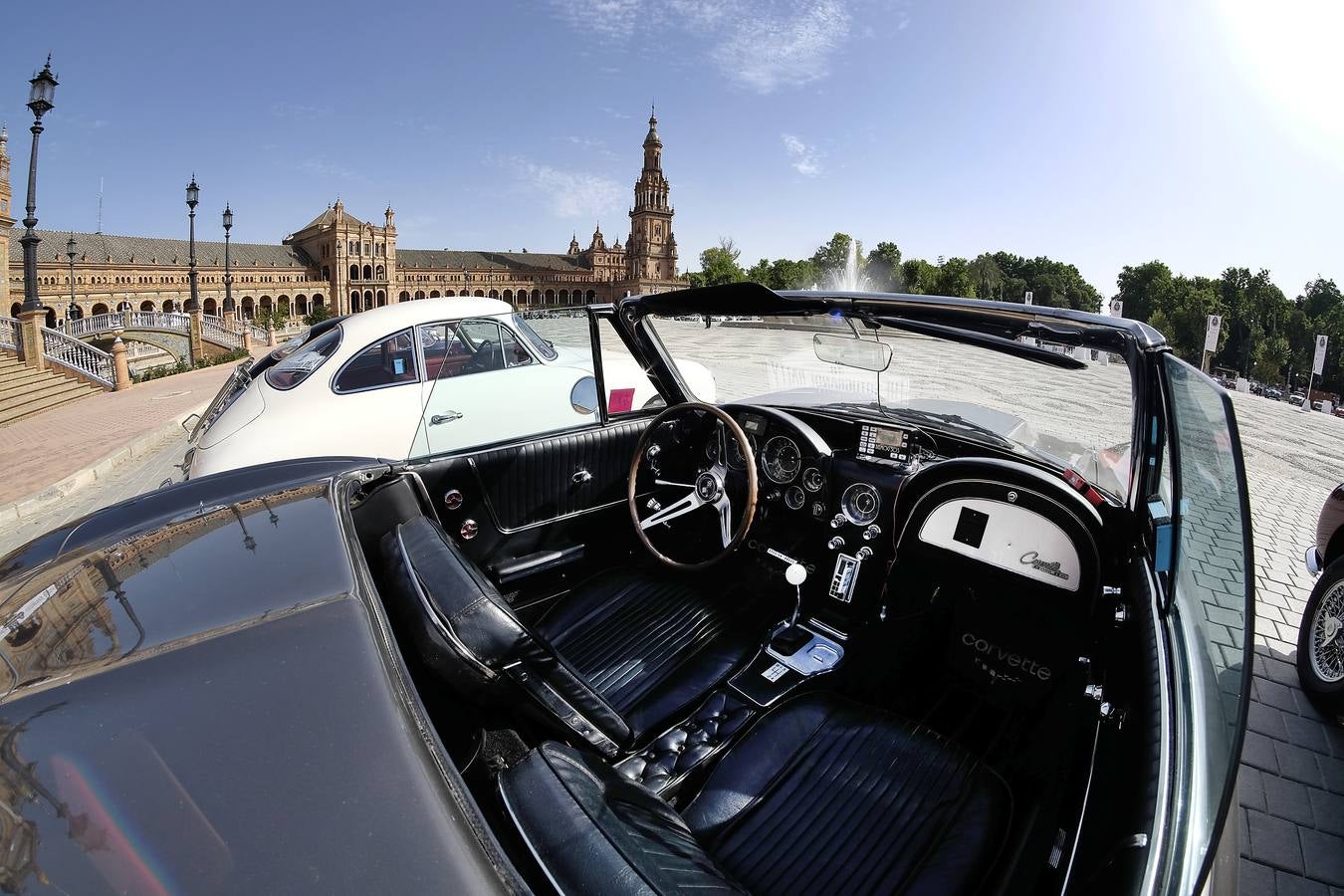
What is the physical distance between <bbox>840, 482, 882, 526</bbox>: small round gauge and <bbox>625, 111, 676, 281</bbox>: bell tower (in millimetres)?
116581

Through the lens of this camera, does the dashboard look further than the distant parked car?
No

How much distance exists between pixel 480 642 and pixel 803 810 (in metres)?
1.18

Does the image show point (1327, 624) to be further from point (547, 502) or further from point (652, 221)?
point (652, 221)

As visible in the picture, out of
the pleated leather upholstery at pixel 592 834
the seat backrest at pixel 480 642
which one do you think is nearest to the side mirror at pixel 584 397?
the seat backrest at pixel 480 642

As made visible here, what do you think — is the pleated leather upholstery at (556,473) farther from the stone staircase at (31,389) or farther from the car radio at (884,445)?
the stone staircase at (31,389)

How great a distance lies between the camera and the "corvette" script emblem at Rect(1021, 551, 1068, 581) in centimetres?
251

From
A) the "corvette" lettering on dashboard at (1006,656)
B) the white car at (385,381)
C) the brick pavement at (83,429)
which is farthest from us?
the brick pavement at (83,429)

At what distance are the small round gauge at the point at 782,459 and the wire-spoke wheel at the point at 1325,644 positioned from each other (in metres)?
2.80

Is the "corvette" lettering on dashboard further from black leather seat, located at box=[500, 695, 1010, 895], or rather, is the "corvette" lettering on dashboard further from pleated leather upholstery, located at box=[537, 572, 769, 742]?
pleated leather upholstery, located at box=[537, 572, 769, 742]

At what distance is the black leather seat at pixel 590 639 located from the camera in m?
1.70

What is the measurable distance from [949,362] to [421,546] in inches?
88.6

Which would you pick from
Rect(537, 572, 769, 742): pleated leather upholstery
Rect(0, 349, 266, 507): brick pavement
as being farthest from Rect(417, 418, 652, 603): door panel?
Rect(0, 349, 266, 507): brick pavement

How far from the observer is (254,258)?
10006cm

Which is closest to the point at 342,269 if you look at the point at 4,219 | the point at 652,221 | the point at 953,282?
the point at 652,221
